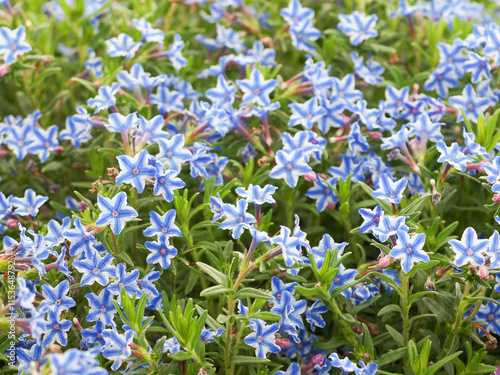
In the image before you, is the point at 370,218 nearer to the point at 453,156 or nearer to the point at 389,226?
the point at 389,226

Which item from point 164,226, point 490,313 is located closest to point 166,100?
point 164,226

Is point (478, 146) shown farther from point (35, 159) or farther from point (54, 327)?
point (35, 159)

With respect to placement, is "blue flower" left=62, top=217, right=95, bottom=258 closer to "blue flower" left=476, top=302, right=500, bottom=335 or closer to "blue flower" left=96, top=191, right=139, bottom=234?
"blue flower" left=96, top=191, right=139, bottom=234

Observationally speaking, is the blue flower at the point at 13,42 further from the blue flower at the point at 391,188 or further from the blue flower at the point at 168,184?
the blue flower at the point at 391,188

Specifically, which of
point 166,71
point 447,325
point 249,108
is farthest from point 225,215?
point 166,71

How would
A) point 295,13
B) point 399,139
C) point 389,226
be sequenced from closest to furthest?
1. point 389,226
2. point 399,139
3. point 295,13

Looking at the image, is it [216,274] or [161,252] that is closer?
[216,274]

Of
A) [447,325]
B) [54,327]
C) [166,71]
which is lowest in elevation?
[447,325]
